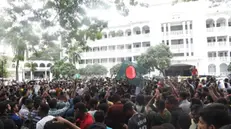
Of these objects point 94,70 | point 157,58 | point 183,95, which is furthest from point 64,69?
point 183,95

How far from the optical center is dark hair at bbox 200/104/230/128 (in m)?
2.29

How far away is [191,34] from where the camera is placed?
3806cm

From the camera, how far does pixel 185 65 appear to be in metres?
37.6

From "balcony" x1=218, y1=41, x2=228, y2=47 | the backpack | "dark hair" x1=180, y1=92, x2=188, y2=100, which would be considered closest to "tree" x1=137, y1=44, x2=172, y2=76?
"balcony" x1=218, y1=41, x2=228, y2=47

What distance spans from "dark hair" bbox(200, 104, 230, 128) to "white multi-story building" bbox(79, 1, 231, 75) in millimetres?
32557

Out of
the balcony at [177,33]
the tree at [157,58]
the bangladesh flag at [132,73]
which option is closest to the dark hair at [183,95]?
the bangladesh flag at [132,73]

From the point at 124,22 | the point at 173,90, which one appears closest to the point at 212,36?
the point at 124,22

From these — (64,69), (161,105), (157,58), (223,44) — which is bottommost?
(161,105)

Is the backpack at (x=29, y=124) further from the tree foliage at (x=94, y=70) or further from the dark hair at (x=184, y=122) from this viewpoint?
the tree foliage at (x=94, y=70)

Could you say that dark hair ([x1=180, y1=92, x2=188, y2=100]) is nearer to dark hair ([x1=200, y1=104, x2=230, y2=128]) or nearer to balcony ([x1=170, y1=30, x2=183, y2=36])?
dark hair ([x1=200, y1=104, x2=230, y2=128])

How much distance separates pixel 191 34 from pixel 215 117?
123 ft

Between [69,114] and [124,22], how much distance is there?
1549 inches

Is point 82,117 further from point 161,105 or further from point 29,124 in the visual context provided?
point 161,105

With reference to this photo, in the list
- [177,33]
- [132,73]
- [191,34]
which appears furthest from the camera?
[177,33]
